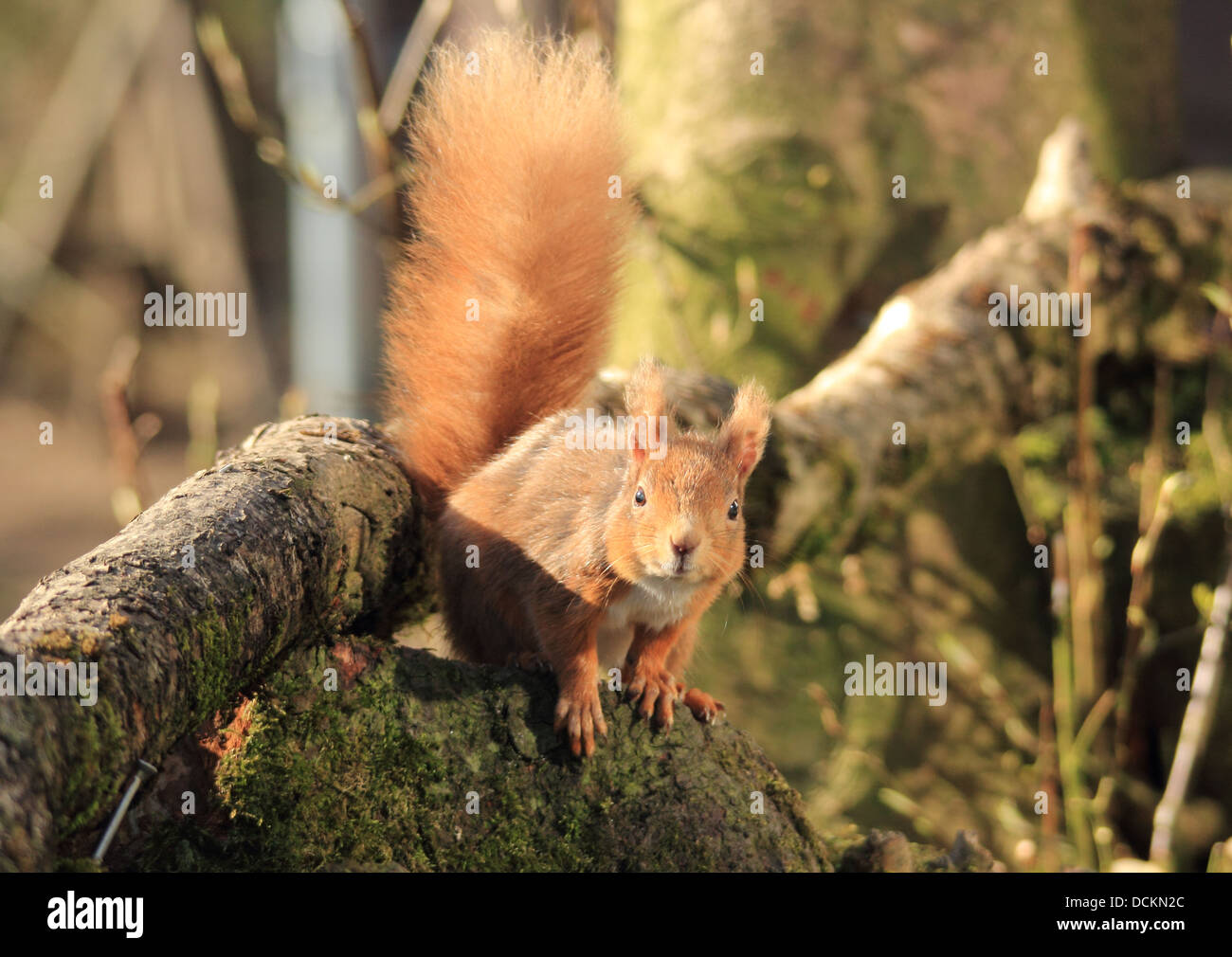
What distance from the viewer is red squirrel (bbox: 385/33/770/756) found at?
1.33 m

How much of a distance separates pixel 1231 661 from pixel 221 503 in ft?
8.56

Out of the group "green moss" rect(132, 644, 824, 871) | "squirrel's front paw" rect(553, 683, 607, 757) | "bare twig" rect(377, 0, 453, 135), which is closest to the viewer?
"green moss" rect(132, 644, 824, 871)

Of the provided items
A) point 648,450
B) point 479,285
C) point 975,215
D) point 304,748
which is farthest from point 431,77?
point 975,215

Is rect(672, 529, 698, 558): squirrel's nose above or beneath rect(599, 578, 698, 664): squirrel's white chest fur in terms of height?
above

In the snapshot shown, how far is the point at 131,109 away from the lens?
5.21m

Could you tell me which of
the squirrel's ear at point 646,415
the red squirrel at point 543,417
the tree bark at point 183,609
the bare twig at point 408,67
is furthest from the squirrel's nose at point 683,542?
the bare twig at point 408,67

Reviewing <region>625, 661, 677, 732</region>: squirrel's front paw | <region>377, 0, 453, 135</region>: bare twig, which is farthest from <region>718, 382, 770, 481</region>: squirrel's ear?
<region>377, 0, 453, 135</region>: bare twig

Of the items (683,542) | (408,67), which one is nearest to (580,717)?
(683,542)

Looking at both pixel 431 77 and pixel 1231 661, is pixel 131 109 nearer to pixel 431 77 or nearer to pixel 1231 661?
pixel 431 77

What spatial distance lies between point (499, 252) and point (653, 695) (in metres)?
0.66

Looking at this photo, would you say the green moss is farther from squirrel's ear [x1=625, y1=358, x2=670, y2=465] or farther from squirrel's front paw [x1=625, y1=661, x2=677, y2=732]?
squirrel's ear [x1=625, y1=358, x2=670, y2=465]

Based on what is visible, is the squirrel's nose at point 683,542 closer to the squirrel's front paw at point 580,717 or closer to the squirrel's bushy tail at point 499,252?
the squirrel's front paw at point 580,717

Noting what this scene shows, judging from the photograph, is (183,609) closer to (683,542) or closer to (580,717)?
(580,717)
